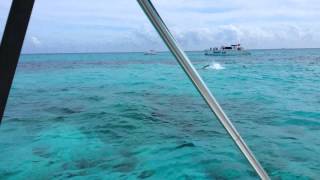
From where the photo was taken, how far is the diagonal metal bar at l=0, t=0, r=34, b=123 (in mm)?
1226

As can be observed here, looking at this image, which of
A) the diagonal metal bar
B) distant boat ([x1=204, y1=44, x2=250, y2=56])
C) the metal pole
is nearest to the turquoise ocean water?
the metal pole

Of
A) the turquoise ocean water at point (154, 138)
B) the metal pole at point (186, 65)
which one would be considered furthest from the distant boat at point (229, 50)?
the metal pole at point (186, 65)

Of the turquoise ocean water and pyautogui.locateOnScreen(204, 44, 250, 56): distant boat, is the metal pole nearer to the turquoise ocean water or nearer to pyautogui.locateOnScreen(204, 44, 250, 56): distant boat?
the turquoise ocean water

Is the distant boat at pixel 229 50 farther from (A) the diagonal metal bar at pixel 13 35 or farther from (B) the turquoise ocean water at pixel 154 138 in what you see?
(A) the diagonal metal bar at pixel 13 35

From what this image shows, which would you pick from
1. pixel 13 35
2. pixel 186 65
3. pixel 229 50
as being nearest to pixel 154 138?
pixel 186 65

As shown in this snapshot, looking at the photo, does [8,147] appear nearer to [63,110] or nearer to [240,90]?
[63,110]

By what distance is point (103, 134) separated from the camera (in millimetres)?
10625

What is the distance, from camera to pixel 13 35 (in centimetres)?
124

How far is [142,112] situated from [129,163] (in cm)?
634

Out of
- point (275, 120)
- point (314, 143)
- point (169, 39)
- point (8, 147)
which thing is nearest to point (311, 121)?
point (275, 120)

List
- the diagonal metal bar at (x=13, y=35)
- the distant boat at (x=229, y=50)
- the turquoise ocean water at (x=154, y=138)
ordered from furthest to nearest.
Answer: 1. the distant boat at (x=229, y=50)
2. the turquoise ocean water at (x=154, y=138)
3. the diagonal metal bar at (x=13, y=35)

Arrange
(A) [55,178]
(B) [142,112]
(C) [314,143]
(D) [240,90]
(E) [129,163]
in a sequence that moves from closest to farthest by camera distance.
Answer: (A) [55,178] → (E) [129,163] → (C) [314,143] → (B) [142,112] → (D) [240,90]

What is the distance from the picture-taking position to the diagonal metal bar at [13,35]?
123 centimetres

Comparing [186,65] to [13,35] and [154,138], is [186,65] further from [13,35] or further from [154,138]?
[154,138]
